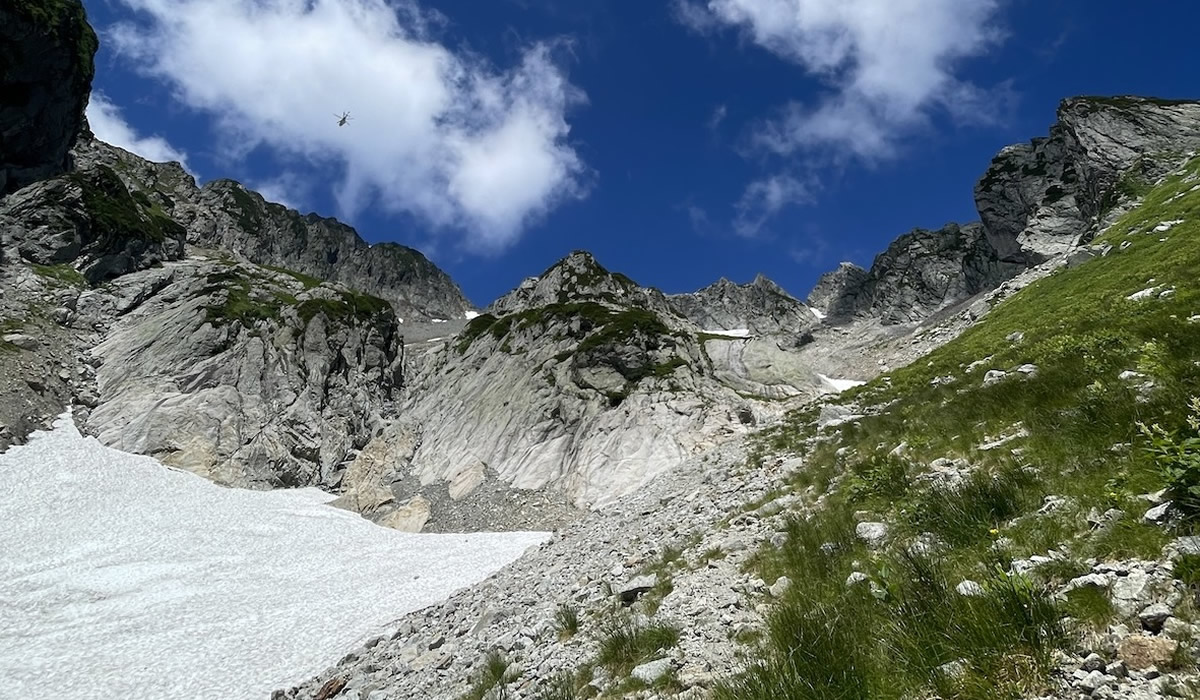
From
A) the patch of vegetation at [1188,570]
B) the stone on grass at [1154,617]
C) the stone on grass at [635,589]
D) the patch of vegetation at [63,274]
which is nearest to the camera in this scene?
the stone on grass at [1154,617]

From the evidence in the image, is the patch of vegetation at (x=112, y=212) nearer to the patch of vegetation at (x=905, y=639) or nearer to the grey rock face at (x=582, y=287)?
the grey rock face at (x=582, y=287)

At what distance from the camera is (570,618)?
36.0 ft

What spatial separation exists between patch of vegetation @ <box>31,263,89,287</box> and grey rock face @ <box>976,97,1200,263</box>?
157m

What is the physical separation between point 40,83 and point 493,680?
162015 mm

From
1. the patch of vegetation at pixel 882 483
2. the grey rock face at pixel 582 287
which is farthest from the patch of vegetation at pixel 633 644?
the grey rock face at pixel 582 287

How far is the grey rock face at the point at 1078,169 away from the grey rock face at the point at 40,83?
176 m

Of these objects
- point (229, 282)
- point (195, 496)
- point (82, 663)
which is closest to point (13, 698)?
point (82, 663)

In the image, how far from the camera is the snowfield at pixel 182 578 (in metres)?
25.1

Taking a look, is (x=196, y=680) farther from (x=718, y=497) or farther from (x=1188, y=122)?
(x=1188, y=122)

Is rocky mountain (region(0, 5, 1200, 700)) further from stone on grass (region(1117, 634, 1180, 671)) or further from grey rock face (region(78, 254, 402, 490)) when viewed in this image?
grey rock face (region(78, 254, 402, 490))

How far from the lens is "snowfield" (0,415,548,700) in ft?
82.3

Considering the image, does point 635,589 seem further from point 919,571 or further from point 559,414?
point 559,414

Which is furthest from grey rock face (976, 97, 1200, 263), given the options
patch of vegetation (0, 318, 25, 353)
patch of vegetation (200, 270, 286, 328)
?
patch of vegetation (0, 318, 25, 353)

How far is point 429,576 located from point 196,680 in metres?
13.8
